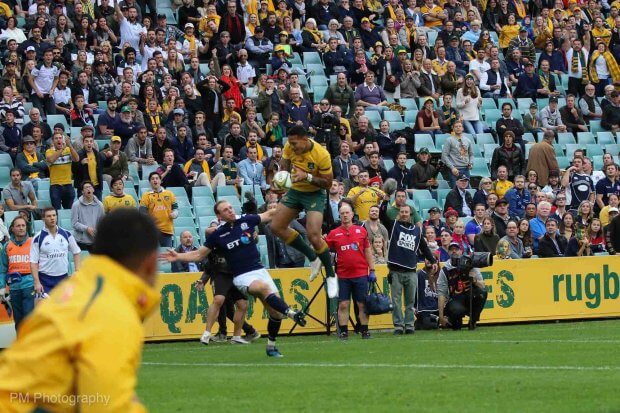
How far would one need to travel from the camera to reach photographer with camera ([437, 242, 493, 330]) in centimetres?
2028

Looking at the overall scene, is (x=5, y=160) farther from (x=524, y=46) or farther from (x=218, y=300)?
(x=524, y=46)

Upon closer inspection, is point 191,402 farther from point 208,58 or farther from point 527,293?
point 208,58

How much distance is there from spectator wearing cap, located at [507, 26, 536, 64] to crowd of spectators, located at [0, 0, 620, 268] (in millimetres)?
56

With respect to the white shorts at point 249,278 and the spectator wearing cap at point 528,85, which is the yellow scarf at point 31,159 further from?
the spectator wearing cap at point 528,85

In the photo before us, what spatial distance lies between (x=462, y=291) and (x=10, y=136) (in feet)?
28.2

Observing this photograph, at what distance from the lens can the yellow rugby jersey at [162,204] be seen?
2155 cm

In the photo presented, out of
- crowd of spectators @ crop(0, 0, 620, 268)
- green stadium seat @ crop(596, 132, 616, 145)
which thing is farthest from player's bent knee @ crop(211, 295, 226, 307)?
green stadium seat @ crop(596, 132, 616, 145)

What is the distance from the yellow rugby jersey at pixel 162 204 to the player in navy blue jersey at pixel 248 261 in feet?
18.2

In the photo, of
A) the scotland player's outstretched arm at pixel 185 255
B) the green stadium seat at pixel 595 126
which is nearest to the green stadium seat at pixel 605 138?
the green stadium seat at pixel 595 126

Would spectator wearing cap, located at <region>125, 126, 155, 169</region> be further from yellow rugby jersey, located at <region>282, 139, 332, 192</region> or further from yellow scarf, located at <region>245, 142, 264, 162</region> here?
yellow rugby jersey, located at <region>282, 139, 332, 192</region>

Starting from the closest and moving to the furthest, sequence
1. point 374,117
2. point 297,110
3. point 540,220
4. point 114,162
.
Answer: point 114,162 < point 540,220 < point 297,110 < point 374,117

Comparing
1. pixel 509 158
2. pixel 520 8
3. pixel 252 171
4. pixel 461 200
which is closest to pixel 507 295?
pixel 461 200

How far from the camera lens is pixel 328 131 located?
25281 mm

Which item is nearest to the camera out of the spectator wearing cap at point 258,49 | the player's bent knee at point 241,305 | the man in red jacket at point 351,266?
the player's bent knee at point 241,305
